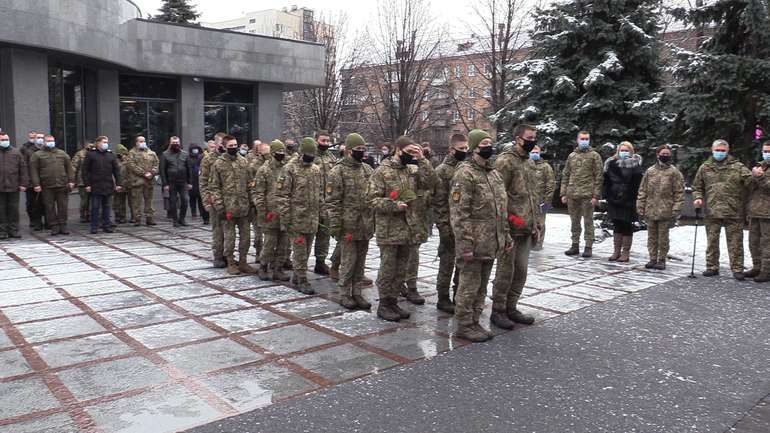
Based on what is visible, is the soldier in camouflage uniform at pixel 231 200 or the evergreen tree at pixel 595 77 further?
the evergreen tree at pixel 595 77

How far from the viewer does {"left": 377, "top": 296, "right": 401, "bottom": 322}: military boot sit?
6.63 metres

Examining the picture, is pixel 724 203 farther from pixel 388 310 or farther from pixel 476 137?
pixel 388 310

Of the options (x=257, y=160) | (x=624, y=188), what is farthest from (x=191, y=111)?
(x=624, y=188)

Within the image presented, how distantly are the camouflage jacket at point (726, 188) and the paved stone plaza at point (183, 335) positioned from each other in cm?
107

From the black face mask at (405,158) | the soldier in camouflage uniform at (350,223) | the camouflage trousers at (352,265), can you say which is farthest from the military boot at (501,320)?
the black face mask at (405,158)

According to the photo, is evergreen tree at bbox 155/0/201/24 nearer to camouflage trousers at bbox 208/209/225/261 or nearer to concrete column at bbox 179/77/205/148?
concrete column at bbox 179/77/205/148

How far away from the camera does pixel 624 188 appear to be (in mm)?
10484

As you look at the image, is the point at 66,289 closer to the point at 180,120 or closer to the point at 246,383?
the point at 246,383

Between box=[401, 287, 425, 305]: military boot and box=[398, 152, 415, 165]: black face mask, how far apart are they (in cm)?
172

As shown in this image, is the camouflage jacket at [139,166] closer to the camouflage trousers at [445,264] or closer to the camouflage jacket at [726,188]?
the camouflage trousers at [445,264]

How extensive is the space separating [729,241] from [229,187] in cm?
751

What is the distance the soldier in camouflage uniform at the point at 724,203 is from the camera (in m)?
9.26

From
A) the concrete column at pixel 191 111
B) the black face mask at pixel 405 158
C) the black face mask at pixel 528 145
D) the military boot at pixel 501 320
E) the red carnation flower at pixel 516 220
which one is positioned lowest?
the military boot at pixel 501 320

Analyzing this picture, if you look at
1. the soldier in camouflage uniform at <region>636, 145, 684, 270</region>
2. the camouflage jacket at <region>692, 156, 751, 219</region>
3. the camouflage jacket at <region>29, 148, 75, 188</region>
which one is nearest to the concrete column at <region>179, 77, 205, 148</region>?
the camouflage jacket at <region>29, 148, 75, 188</region>
